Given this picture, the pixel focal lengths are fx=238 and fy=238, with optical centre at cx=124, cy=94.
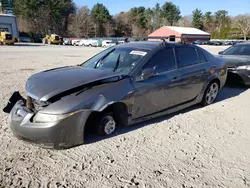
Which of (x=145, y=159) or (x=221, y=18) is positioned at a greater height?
(x=221, y=18)

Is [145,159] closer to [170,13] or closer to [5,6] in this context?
[5,6]

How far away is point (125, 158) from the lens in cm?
333

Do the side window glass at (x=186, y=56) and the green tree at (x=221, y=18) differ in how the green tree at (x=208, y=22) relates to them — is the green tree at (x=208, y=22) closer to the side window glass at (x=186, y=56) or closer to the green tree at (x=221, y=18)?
the green tree at (x=221, y=18)

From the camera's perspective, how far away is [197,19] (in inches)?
3748

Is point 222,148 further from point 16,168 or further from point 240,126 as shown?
point 16,168

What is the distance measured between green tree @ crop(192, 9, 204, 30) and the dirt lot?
98.9 metres

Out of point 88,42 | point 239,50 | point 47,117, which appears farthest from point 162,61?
point 88,42

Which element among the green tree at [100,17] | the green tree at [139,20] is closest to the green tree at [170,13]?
the green tree at [139,20]

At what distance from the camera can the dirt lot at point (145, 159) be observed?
285 centimetres

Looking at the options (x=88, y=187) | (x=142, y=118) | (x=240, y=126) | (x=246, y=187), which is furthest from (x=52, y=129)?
(x=240, y=126)

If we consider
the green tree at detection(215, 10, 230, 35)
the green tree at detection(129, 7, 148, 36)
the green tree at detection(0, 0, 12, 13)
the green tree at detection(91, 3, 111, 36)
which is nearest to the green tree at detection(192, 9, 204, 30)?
the green tree at detection(215, 10, 230, 35)

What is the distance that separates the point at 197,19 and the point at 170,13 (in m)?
13.6

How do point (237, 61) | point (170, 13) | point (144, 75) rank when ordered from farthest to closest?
point (170, 13)
point (237, 61)
point (144, 75)

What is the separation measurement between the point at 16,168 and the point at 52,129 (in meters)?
0.66
